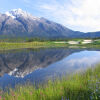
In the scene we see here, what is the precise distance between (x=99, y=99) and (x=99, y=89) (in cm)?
48

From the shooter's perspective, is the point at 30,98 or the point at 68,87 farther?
the point at 68,87

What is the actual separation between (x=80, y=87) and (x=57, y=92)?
1341 mm

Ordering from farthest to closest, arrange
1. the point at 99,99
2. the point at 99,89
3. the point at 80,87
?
1. the point at 80,87
2. the point at 99,89
3. the point at 99,99

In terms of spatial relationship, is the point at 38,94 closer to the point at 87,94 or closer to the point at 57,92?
the point at 57,92

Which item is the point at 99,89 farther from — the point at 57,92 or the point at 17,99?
the point at 17,99

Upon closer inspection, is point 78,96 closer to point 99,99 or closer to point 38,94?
point 99,99

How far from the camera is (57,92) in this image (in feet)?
19.7

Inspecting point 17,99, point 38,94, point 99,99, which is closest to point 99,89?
Answer: point 99,99

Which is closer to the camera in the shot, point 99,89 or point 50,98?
point 99,89

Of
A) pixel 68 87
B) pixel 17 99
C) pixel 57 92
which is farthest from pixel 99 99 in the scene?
pixel 17 99

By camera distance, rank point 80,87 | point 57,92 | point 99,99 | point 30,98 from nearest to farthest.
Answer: point 99,99
point 30,98
point 57,92
point 80,87

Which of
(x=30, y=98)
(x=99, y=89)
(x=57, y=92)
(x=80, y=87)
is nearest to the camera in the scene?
(x=99, y=89)

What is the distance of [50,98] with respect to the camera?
5.62 m

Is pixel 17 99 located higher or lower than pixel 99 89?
lower
